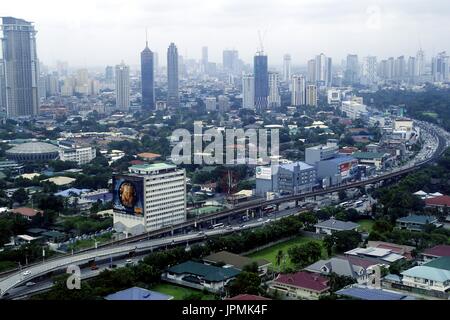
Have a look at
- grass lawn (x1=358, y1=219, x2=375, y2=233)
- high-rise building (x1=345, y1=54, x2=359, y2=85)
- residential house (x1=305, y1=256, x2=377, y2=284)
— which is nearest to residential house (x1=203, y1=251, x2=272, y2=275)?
residential house (x1=305, y1=256, x2=377, y2=284)

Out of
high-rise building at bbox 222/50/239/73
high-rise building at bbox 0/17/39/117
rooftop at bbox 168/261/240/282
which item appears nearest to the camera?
rooftop at bbox 168/261/240/282

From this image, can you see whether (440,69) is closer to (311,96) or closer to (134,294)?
(311,96)

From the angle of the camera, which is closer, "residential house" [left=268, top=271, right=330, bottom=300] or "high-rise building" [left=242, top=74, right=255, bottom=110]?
"residential house" [left=268, top=271, right=330, bottom=300]

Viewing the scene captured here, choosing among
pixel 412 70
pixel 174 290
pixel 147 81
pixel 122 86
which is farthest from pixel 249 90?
pixel 174 290

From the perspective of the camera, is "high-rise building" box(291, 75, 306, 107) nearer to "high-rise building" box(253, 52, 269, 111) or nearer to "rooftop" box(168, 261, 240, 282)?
"high-rise building" box(253, 52, 269, 111)

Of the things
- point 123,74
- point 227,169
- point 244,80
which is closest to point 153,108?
point 123,74
